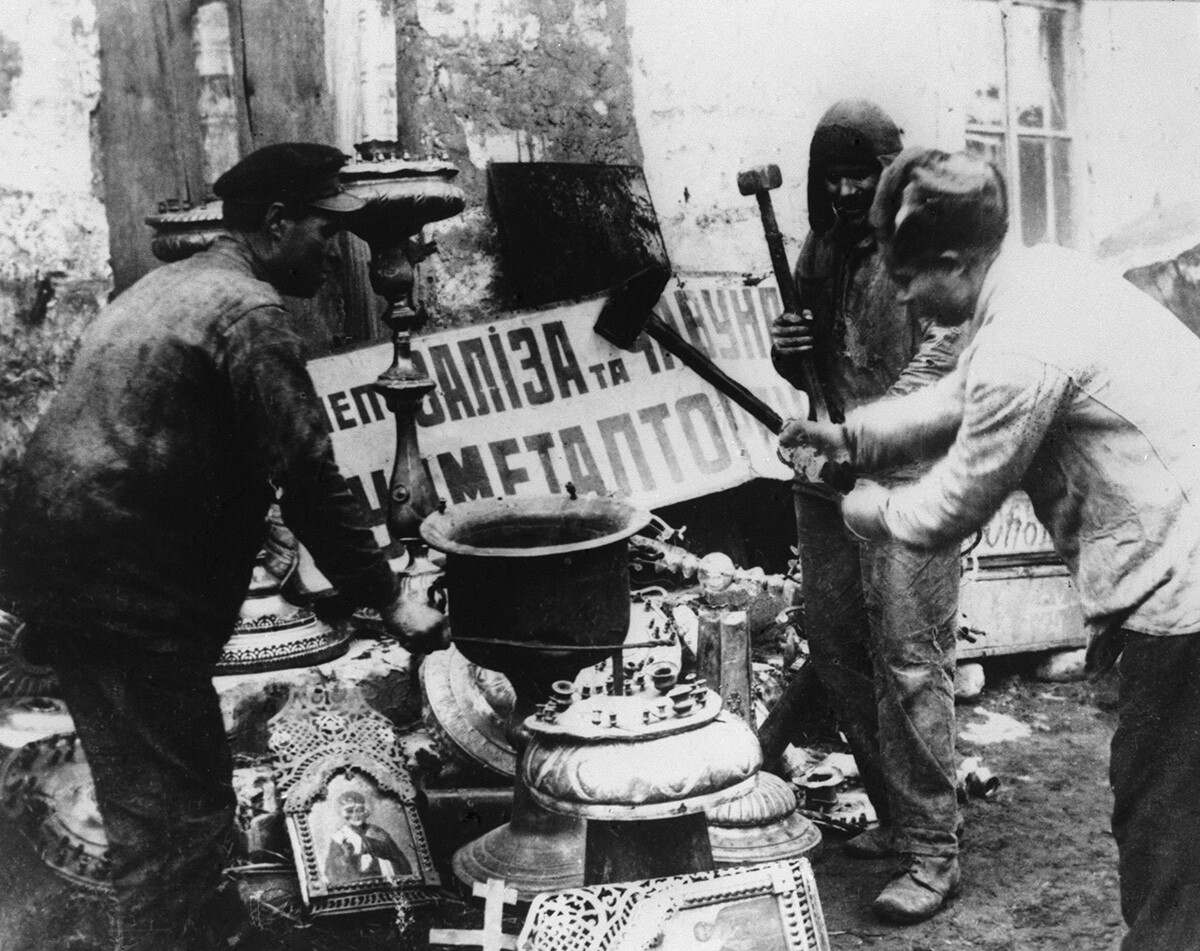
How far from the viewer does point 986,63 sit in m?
6.48

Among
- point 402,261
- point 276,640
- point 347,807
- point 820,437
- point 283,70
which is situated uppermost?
point 283,70

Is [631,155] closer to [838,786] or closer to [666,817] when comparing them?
[838,786]

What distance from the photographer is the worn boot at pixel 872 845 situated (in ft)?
14.4

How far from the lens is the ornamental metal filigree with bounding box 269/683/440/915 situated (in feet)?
12.9

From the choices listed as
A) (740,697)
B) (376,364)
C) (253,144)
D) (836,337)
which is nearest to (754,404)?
(836,337)

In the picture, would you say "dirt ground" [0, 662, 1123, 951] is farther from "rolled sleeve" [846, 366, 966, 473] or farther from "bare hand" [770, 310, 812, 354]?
"bare hand" [770, 310, 812, 354]

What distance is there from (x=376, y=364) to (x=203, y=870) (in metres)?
2.64

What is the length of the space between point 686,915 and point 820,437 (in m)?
1.50

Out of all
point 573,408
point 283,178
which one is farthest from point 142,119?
point 573,408

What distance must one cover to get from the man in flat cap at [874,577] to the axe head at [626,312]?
1376mm

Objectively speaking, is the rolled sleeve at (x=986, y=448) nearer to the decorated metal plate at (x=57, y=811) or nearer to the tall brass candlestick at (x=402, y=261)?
the tall brass candlestick at (x=402, y=261)

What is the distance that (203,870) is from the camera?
10.8 ft

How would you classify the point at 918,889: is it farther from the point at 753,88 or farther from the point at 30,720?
the point at 753,88

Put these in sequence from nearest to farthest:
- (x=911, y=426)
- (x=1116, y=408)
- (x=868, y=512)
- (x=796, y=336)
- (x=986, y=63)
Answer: (x=1116, y=408) → (x=868, y=512) → (x=911, y=426) → (x=796, y=336) → (x=986, y=63)
